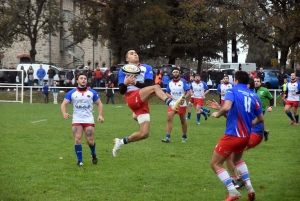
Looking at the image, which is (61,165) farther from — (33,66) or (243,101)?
(33,66)

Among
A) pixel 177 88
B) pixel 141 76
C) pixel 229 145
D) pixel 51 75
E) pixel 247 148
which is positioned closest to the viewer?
pixel 229 145

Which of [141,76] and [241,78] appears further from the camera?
[141,76]

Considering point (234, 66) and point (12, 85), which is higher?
point (234, 66)

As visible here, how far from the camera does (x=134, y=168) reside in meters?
12.1

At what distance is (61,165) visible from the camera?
12.5m

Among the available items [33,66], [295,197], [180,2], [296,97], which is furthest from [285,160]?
[180,2]

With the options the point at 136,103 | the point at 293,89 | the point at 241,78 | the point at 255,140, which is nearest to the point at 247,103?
the point at 241,78

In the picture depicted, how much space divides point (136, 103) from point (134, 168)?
1.34m

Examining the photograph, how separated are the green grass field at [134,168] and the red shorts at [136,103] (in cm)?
110

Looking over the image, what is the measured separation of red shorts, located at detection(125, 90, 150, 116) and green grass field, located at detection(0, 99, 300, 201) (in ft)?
3.60

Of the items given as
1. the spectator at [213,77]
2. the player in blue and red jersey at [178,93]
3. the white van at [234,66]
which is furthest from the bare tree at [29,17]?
the player in blue and red jersey at [178,93]

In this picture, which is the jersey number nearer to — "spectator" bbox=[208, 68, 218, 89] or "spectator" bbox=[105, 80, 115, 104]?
"spectator" bbox=[105, 80, 115, 104]

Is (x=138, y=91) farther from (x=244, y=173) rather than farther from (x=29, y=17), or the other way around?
(x=29, y=17)

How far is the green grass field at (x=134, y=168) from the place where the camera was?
9625 mm
